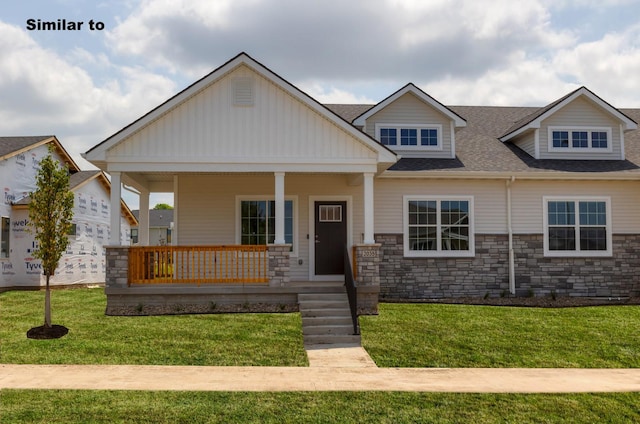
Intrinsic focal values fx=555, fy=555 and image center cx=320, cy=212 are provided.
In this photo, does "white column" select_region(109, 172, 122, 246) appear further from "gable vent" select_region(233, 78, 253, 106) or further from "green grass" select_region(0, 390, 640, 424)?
"green grass" select_region(0, 390, 640, 424)

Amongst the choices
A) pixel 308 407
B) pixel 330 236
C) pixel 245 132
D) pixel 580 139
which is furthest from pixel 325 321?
pixel 580 139

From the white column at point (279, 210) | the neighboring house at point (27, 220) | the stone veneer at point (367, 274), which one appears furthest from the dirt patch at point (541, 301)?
the neighboring house at point (27, 220)

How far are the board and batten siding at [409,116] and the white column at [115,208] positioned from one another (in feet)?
23.7

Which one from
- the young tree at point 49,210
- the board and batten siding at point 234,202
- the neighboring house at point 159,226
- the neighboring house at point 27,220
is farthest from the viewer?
the neighboring house at point 159,226

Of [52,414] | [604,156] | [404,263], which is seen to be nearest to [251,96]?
[404,263]

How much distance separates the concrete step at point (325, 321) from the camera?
11.1m

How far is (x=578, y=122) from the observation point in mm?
16656

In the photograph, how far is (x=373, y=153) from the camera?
1280 centimetres

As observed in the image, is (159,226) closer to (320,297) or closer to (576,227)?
(320,297)

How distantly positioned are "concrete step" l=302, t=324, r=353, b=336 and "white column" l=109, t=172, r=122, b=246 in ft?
15.7

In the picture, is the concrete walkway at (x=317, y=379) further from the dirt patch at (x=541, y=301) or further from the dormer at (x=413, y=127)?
the dormer at (x=413, y=127)

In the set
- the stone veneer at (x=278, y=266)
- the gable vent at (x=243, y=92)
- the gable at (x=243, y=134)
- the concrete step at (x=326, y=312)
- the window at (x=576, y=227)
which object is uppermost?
the gable vent at (x=243, y=92)

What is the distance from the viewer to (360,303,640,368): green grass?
9125 millimetres

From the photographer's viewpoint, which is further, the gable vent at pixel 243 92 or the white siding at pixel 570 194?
the white siding at pixel 570 194
